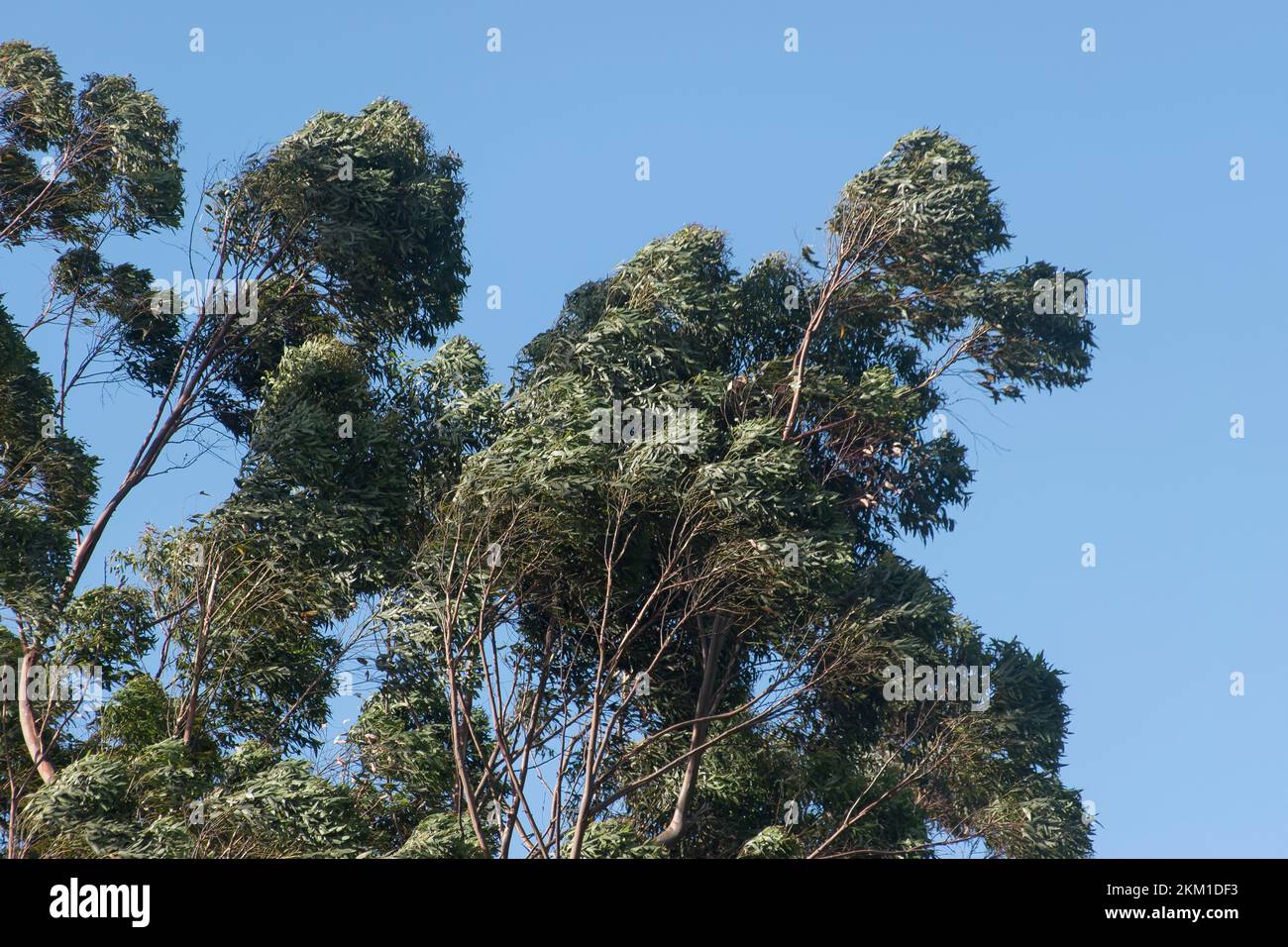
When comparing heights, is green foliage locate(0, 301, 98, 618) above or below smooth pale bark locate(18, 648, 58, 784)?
above

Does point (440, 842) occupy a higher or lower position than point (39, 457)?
lower

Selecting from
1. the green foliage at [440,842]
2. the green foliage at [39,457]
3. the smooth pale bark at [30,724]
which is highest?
the green foliage at [39,457]

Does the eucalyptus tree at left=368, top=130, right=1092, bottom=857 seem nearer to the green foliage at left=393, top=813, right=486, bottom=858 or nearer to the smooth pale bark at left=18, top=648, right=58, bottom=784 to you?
the green foliage at left=393, top=813, right=486, bottom=858

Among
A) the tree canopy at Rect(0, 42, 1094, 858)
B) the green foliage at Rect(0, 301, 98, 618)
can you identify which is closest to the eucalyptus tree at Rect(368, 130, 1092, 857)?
the tree canopy at Rect(0, 42, 1094, 858)

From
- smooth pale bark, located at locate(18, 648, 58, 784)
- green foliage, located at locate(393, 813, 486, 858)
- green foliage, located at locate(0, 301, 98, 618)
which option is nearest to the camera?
green foliage, located at locate(393, 813, 486, 858)

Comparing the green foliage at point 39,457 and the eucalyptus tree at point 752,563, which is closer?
the eucalyptus tree at point 752,563

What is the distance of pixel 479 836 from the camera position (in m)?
25.0

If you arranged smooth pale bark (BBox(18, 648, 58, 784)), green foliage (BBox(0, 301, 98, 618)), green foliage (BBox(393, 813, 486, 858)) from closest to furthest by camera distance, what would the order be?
green foliage (BBox(393, 813, 486, 858)) < smooth pale bark (BBox(18, 648, 58, 784)) < green foliage (BBox(0, 301, 98, 618))

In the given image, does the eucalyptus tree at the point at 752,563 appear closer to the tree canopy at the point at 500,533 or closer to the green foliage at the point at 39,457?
the tree canopy at the point at 500,533

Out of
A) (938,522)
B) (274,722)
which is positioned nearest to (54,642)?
(274,722)

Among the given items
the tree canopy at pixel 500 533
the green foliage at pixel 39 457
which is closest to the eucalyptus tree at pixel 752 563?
the tree canopy at pixel 500 533

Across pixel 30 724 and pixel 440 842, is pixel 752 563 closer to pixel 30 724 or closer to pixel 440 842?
pixel 440 842

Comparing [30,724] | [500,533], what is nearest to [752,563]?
[500,533]

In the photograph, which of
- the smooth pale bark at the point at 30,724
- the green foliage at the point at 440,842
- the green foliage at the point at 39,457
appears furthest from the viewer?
the green foliage at the point at 39,457
